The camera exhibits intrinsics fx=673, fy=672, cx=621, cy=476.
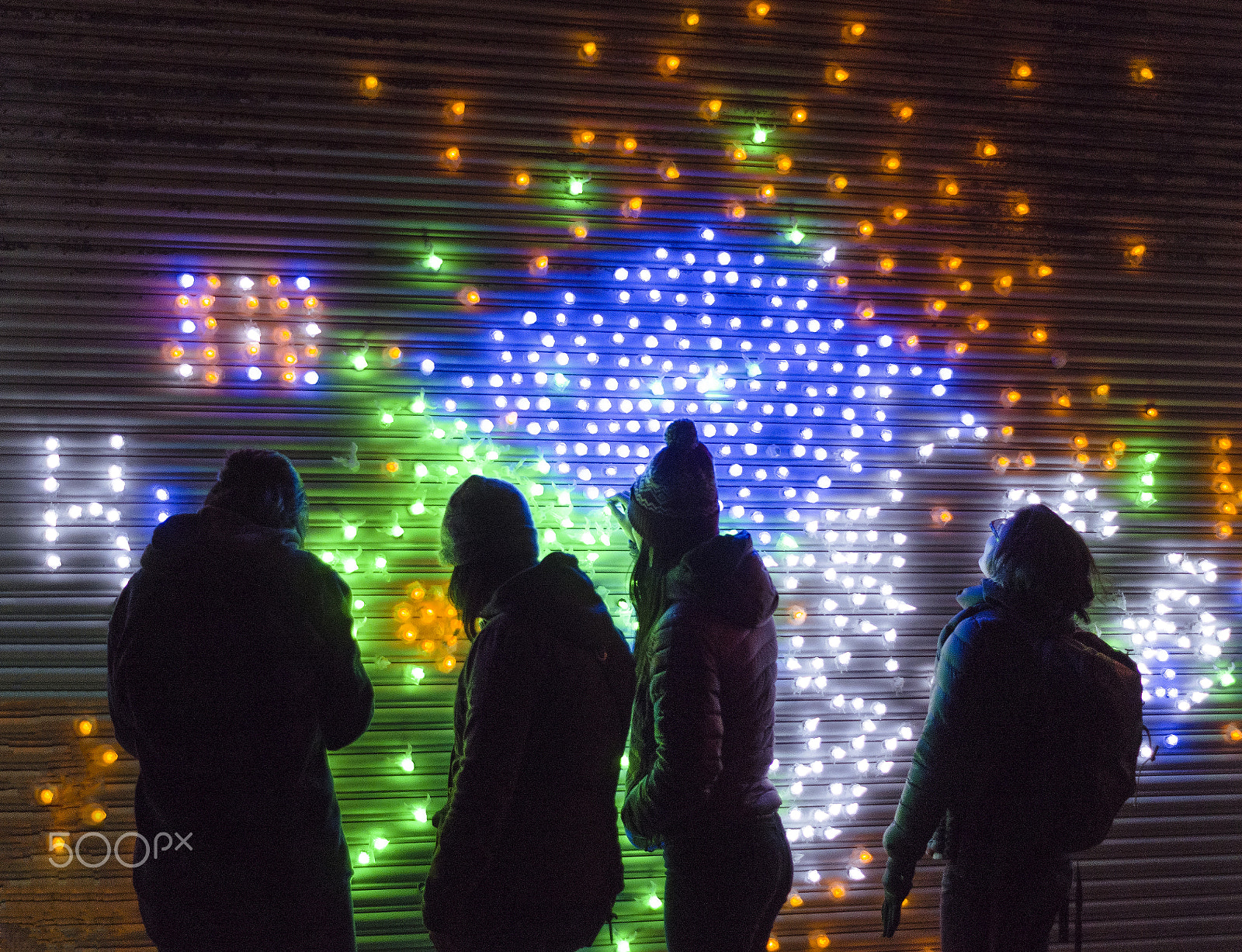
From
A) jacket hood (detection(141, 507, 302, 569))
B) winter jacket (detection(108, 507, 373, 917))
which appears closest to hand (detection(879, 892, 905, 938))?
winter jacket (detection(108, 507, 373, 917))

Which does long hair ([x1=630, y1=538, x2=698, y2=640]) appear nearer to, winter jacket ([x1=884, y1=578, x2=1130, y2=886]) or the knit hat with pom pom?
the knit hat with pom pom

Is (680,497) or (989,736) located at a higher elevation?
(680,497)

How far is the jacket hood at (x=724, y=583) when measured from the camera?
2.32 metres

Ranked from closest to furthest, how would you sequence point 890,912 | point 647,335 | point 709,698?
1. point 709,698
2. point 890,912
3. point 647,335

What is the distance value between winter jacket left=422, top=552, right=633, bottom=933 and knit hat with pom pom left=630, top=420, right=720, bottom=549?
48cm

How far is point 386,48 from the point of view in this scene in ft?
11.0

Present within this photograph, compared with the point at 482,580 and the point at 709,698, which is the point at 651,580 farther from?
the point at 482,580

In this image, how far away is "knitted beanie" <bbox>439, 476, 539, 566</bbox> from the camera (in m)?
2.35

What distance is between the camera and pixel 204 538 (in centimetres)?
220

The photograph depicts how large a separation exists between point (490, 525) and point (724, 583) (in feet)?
2.74

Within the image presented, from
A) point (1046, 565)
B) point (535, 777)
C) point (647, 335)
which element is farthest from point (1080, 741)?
point (647, 335)

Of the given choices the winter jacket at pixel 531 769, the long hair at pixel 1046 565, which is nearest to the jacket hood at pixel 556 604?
the winter jacket at pixel 531 769

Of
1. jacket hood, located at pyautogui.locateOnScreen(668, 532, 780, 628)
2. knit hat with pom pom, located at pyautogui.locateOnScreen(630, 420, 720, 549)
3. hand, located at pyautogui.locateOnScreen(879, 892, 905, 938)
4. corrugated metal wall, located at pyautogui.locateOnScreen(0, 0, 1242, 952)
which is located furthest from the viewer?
corrugated metal wall, located at pyautogui.locateOnScreen(0, 0, 1242, 952)

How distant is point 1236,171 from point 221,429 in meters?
5.83
